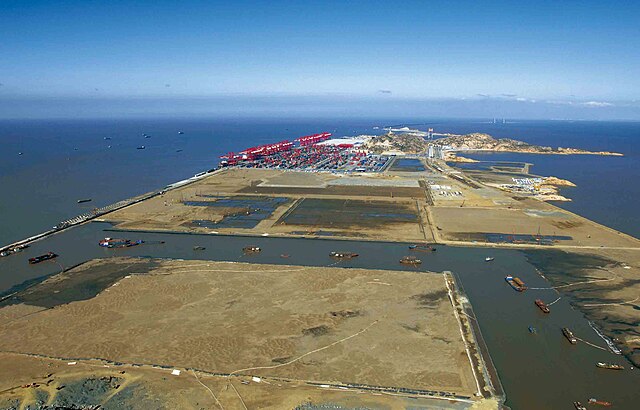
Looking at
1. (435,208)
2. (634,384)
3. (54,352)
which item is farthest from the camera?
(435,208)

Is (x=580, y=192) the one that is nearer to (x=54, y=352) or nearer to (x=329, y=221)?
(x=329, y=221)

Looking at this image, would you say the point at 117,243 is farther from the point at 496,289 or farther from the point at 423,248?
the point at 496,289

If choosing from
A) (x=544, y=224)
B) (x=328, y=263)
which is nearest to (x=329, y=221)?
(x=328, y=263)

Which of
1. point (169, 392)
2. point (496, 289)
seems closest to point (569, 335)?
point (496, 289)

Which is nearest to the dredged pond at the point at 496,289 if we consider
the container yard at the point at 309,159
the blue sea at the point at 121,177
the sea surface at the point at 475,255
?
the sea surface at the point at 475,255

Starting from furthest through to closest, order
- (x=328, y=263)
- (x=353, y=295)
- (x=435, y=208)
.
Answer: (x=435, y=208)
(x=328, y=263)
(x=353, y=295)

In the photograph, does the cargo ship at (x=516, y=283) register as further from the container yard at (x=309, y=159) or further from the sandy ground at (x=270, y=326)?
the container yard at (x=309, y=159)
